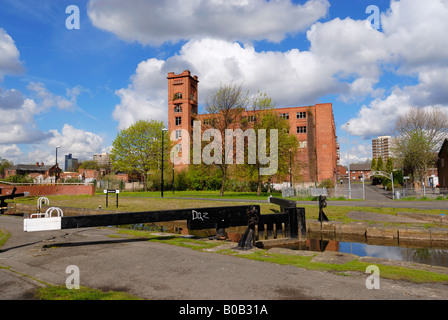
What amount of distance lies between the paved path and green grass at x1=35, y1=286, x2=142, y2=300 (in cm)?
21

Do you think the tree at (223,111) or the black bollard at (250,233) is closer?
the black bollard at (250,233)

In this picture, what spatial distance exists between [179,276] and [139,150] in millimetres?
53538

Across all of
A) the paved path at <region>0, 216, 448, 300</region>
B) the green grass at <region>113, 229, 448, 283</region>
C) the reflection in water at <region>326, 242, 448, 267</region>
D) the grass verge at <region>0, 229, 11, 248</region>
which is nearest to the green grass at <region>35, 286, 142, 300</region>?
the paved path at <region>0, 216, 448, 300</region>

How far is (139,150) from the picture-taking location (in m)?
56.8

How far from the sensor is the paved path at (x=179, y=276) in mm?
4680

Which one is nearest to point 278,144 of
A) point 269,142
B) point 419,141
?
point 269,142

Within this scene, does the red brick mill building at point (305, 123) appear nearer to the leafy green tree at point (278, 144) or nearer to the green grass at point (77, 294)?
the leafy green tree at point (278, 144)

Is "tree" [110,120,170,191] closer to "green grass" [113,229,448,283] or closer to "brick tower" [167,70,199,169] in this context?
"brick tower" [167,70,199,169]

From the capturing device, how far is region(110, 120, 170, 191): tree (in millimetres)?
56094

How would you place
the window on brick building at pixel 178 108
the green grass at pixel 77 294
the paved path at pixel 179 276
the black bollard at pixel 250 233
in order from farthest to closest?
1. the window on brick building at pixel 178 108
2. the black bollard at pixel 250 233
3. the paved path at pixel 179 276
4. the green grass at pixel 77 294

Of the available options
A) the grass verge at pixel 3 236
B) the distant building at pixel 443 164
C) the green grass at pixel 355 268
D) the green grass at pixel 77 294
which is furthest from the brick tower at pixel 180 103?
the green grass at pixel 77 294

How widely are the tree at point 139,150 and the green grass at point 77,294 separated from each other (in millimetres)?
51961

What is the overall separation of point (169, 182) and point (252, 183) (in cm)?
1635
